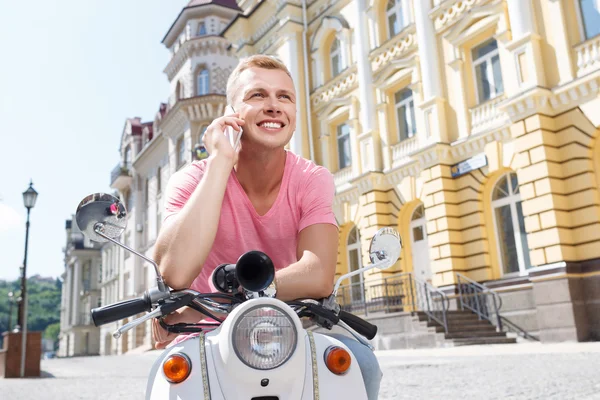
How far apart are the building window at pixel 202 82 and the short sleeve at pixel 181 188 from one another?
98.2 ft

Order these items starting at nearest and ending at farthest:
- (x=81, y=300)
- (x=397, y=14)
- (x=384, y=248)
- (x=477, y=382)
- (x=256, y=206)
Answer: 1. (x=384, y=248)
2. (x=256, y=206)
3. (x=477, y=382)
4. (x=397, y=14)
5. (x=81, y=300)

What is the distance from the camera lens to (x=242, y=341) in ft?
4.39

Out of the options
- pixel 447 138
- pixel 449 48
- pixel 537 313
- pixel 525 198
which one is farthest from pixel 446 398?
pixel 449 48

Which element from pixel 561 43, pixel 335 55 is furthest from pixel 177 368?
pixel 335 55

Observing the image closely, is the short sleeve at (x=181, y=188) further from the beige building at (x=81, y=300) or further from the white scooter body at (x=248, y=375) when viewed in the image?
the beige building at (x=81, y=300)

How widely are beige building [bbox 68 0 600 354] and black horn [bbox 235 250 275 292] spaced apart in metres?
11.6

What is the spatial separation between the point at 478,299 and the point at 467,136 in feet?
14.3

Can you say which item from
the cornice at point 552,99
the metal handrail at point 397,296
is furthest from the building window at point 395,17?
the metal handrail at point 397,296

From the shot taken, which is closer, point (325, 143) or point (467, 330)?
point (467, 330)

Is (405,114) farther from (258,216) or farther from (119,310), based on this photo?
(119,310)

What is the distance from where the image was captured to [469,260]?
14703mm

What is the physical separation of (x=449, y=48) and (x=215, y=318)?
15.6 metres

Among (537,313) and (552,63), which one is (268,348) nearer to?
(537,313)

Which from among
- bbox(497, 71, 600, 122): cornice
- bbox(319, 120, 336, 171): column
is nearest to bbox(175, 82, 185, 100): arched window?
bbox(319, 120, 336, 171): column
